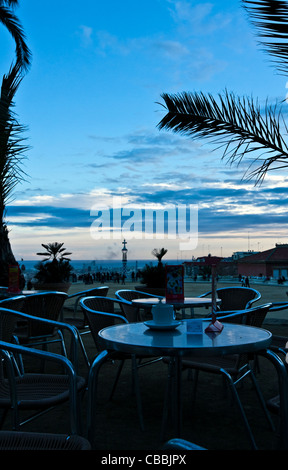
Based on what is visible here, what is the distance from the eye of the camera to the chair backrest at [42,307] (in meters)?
3.59

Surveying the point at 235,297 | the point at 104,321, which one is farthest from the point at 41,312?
the point at 235,297

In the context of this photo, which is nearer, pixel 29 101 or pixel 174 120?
pixel 174 120

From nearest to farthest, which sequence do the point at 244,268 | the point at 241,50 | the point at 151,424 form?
the point at 151,424 < the point at 241,50 < the point at 244,268

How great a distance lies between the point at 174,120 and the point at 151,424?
350 cm

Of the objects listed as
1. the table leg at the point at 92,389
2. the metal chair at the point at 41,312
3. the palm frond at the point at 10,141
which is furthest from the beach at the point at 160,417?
the palm frond at the point at 10,141

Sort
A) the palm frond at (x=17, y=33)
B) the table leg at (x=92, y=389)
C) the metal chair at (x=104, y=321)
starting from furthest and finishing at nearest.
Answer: the palm frond at (x=17, y=33) < the metal chair at (x=104, y=321) < the table leg at (x=92, y=389)

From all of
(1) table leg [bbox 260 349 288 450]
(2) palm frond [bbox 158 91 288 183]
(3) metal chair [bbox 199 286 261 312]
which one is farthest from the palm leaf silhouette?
(1) table leg [bbox 260 349 288 450]

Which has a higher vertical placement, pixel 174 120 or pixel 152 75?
pixel 152 75

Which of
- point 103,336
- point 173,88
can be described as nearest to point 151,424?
point 103,336

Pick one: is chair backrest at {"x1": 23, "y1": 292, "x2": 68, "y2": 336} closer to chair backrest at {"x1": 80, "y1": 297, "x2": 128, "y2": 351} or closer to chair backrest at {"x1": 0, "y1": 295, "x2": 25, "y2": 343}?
chair backrest at {"x1": 80, "y1": 297, "x2": 128, "y2": 351}

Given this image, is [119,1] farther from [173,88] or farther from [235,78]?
[235,78]

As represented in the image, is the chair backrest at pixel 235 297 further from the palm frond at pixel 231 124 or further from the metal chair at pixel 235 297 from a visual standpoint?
the palm frond at pixel 231 124

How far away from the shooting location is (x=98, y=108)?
899 centimetres

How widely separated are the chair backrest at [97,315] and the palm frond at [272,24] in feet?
6.64
